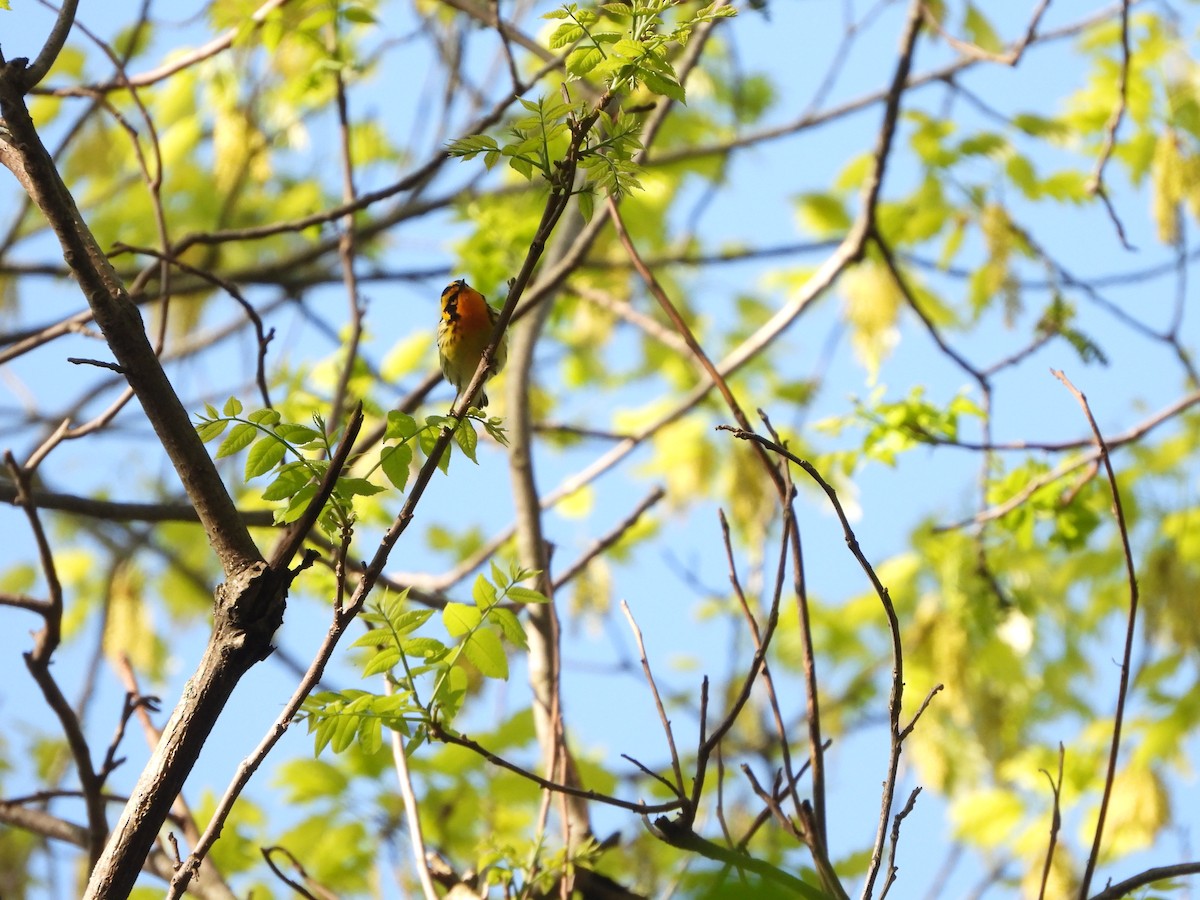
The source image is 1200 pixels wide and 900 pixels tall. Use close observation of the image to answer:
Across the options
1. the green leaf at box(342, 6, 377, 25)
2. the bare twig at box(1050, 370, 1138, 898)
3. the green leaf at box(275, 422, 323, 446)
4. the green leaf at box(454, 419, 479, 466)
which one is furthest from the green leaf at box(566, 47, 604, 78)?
the green leaf at box(342, 6, 377, 25)

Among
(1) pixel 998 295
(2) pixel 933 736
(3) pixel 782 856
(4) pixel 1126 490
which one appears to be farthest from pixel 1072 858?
(3) pixel 782 856

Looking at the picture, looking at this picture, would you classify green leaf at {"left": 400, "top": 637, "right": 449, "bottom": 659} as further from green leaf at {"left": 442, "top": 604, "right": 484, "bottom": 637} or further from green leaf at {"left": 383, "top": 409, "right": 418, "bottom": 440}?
green leaf at {"left": 383, "top": 409, "right": 418, "bottom": 440}

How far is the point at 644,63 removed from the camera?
162cm

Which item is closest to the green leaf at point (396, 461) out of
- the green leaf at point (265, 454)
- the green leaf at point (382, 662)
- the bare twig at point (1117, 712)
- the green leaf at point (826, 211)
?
the green leaf at point (265, 454)

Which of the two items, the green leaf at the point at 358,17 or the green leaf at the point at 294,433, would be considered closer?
the green leaf at the point at 294,433

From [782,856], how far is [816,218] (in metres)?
5.16

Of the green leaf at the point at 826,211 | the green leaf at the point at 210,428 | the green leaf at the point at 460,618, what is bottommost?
the green leaf at the point at 460,618

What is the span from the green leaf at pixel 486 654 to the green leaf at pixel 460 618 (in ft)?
0.05

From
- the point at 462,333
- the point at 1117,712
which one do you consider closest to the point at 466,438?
the point at 1117,712

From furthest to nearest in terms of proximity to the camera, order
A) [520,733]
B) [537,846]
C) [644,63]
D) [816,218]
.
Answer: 1. [816,218]
2. [520,733]
3. [537,846]
4. [644,63]

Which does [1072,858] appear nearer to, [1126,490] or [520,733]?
[1126,490]

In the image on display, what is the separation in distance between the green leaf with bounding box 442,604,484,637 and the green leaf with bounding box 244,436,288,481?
35 centimetres

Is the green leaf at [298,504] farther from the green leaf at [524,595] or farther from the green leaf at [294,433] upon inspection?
the green leaf at [524,595]

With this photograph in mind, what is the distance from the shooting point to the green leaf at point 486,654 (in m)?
1.83
